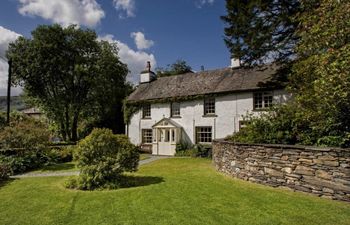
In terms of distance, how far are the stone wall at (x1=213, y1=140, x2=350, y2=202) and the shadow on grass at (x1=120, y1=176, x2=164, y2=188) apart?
361 cm

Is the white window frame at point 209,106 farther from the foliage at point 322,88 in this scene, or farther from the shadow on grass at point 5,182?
the shadow on grass at point 5,182

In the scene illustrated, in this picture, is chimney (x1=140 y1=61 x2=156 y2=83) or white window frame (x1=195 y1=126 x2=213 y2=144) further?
chimney (x1=140 y1=61 x2=156 y2=83)

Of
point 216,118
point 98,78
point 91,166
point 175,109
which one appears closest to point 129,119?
point 175,109

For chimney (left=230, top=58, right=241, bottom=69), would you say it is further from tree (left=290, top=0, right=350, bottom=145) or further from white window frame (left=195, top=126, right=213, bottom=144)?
tree (left=290, top=0, right=350, bottom=145)

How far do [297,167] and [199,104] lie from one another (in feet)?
46.2

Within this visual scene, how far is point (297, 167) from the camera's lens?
8.41m

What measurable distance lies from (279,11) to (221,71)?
32.1ft

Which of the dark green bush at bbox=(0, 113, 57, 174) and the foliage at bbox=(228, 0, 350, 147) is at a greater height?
the foliage at bbox=(228, 0, 350, 147)

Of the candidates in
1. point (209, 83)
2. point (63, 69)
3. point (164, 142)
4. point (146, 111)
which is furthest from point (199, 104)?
point (63, 69)

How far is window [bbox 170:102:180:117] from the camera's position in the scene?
2341 cm

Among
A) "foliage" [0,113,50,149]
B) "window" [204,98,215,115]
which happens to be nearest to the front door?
"window" [204,98,215,115]

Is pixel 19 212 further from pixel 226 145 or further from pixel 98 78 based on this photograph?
pixel 98 78

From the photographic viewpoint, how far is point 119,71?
33.2m

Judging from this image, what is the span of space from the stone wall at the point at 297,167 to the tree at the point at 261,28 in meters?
7.07
